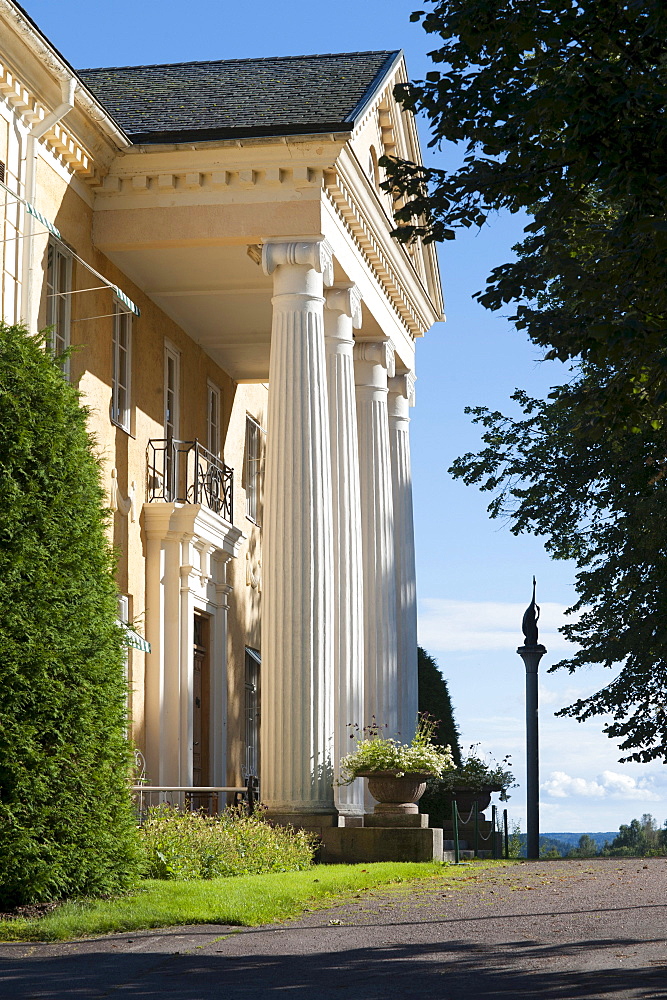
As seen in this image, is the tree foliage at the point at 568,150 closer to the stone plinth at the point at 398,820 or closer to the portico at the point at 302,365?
the portico at the point at 302,365

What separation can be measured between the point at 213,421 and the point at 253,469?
2.53m

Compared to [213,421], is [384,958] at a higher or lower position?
lower

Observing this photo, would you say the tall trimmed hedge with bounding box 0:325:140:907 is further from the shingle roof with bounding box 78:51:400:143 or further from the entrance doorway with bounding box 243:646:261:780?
the entrance doorway with bounding box 243:646:261:780

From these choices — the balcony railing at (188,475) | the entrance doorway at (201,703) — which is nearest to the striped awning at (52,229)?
the balcony railing at (188,475)

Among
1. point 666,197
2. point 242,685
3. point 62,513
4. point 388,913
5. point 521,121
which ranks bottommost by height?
point 388,913

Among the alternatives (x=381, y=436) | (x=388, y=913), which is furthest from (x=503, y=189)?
(x=381, y=436)

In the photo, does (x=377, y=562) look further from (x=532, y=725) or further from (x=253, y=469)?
(x=253, y=469)

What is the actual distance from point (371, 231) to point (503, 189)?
40.4ft

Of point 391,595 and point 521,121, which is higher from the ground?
point 521,121

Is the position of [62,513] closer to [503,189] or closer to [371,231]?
[503,189]

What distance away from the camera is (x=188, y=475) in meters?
22.7

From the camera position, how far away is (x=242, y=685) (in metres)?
A: 25.5

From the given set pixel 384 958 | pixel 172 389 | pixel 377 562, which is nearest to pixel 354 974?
pixel 384 958

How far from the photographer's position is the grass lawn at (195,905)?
10227 mm
